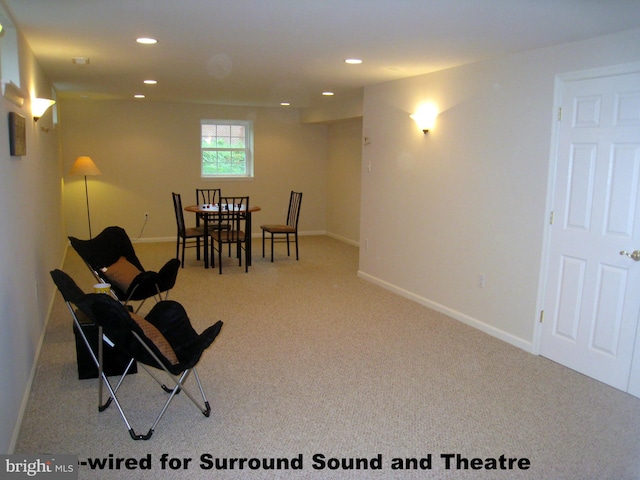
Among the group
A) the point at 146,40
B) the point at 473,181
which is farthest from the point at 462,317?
the point at 146,40

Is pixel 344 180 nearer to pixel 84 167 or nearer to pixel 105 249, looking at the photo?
pixel 84 167

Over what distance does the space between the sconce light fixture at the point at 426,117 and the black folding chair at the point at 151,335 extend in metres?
3.05

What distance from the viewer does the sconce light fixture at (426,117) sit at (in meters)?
4.98

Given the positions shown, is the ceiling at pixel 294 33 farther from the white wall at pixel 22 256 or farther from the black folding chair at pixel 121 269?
the black folding chair at pixel 121 269

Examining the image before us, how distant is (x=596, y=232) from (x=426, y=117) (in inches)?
81.6

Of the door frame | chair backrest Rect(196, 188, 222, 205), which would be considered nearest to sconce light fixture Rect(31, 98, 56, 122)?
the door frame

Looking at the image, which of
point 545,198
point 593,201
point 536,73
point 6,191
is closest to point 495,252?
point 545,198

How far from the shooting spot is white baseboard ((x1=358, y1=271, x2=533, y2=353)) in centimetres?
413

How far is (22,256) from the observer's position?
10.8ft

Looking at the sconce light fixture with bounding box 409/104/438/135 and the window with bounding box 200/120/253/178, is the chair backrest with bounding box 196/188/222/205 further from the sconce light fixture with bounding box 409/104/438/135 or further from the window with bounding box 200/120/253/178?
the sconce light fixture with bounding box 409/104/438/135

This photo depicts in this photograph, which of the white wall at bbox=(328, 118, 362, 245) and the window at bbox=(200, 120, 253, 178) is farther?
the window at bbox=(200, 120, 253, 178)

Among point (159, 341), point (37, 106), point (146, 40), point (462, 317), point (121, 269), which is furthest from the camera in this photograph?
point (462, 317)

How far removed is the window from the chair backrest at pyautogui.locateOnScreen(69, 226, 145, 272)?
4.47 metres

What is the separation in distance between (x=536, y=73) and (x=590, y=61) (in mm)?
445
